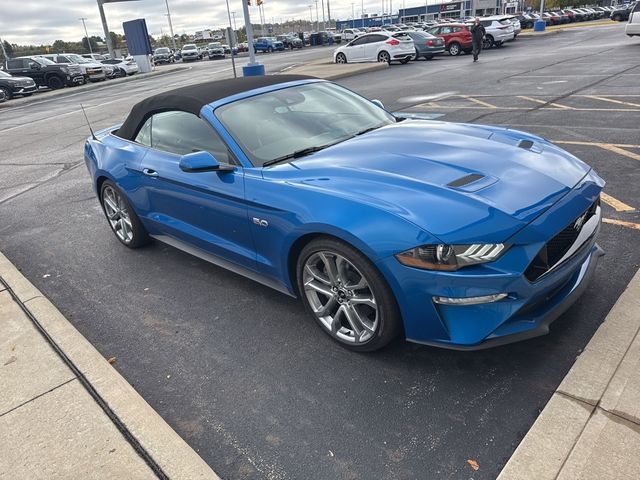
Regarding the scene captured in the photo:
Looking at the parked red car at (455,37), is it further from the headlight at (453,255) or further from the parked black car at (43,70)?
the headlight at (453,255)

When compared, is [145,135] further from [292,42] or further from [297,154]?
[292,42]

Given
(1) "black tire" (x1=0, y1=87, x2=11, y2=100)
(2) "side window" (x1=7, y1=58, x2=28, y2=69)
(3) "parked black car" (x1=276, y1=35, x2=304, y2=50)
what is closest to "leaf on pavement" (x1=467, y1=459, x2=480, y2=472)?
(1) "black tire" (x1=0, y1=87, x2=11, y2=100)

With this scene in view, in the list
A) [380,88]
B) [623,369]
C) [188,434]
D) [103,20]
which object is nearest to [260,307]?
[188,434]

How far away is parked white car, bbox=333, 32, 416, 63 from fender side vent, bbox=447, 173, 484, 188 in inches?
871

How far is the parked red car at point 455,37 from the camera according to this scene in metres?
25.3

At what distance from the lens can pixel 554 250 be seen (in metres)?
2.63

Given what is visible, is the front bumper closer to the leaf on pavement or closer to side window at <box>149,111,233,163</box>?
the leaf on pavement

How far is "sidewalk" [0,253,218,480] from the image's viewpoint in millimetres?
2354

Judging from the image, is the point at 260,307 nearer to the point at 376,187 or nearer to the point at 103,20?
the point at 376,187

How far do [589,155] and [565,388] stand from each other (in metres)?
4.62

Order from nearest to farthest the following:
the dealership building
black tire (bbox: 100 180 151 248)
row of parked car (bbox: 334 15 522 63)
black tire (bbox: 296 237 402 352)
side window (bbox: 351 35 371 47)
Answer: black tire (bbox: 296 237 402 352) → black tire (bbox: 100 180 151 248) → row of parked car (bbox: 334 15 522 63) → side window (bbox: 351 35 371 47) → the dealership building

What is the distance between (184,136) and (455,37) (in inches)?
984

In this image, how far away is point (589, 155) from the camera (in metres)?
6.21

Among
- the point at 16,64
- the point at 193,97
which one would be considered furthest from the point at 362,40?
the point at 193,97
